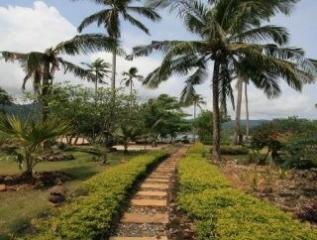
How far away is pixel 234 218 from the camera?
6.37m

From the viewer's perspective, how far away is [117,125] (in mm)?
18938

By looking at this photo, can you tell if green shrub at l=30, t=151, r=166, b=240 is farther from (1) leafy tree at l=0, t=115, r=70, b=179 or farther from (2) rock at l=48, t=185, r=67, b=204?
(1) leafy tree at l=0, t=115, r=70, b=179

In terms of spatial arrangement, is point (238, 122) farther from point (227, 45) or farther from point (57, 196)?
point (57, 196)

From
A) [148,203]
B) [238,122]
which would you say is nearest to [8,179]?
[148,203]

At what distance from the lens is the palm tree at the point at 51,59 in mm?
18672

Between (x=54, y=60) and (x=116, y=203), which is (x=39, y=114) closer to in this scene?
(x=54, y=60)

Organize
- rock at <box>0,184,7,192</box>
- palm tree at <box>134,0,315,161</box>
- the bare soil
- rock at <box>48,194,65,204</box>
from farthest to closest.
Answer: palm tree at <box>134,0,315,161</box>
rock at <box>0,184,7,192</box>
rock at <box>48,194,65,204</box>
the bare soil

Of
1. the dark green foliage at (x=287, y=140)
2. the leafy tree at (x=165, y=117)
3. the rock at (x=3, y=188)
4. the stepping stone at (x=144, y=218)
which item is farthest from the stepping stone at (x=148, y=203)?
the leafy tree at (x=165, y=117)

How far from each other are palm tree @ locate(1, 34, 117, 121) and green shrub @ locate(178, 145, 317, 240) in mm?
10953

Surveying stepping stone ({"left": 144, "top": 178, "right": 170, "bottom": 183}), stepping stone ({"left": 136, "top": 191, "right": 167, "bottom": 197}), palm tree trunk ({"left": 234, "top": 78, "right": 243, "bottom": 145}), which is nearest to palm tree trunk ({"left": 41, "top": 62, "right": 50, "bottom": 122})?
stepping stone ({"left": 144, "top": 178, "right": 170, "bottom": 183})

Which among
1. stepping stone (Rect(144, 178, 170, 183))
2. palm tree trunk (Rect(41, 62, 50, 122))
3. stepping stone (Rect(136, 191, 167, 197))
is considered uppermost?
palm tree trunk (Rect(41, 62, 50, 122))

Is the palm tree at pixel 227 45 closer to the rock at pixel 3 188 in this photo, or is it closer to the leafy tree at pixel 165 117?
the rock at pixel 3 188

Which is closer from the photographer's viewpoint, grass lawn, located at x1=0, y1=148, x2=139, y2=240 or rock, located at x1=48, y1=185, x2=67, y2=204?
grass lawn, located at x1=0, y1=148, x2=139, y2=240

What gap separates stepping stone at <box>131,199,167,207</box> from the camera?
918cm
